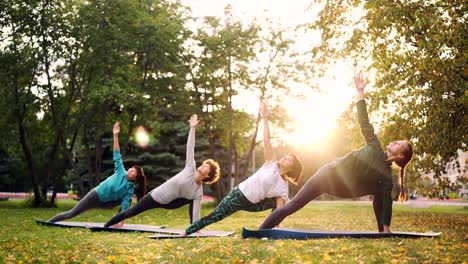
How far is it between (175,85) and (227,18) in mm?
4669

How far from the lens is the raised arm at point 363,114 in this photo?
8.17 metres

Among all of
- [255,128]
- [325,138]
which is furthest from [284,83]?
[325,138]

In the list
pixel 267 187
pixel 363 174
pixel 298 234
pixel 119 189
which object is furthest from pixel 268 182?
pixel 119 189

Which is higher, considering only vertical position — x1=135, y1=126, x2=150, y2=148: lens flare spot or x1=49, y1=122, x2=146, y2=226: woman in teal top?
x1=135, y1=126, x2=150, y2=148: lens flare spot

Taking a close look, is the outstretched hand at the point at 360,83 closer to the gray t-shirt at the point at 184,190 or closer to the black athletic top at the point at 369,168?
the black athletic top at the point at 369,168

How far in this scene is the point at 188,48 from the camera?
97.5 ft

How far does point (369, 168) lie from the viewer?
27.3 feet

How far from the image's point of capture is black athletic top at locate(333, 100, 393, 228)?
326 inches

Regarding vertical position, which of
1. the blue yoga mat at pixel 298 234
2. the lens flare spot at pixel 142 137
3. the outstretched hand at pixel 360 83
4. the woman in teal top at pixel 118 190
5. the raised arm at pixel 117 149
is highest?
A: the lens flare spot at pixel 142 137

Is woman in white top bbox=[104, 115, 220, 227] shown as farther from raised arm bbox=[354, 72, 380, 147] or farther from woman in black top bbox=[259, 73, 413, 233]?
raised arm bbox=[354, 72, 380, 147]

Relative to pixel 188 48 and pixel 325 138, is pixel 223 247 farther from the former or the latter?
pixel 325 138

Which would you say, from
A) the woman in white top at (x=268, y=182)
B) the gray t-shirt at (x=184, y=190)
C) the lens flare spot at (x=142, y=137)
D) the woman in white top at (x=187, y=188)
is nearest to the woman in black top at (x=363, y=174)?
the woman in white top at (x=268, y=182)

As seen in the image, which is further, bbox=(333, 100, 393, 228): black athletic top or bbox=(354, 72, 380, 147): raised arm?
bbox=(333, 100, 393, 228): black athletic top

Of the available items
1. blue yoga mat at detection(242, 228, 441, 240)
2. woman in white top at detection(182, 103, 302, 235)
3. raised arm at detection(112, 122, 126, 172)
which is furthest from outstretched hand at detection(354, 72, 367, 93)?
raised arm at detection(112, 122, 126, 172)
